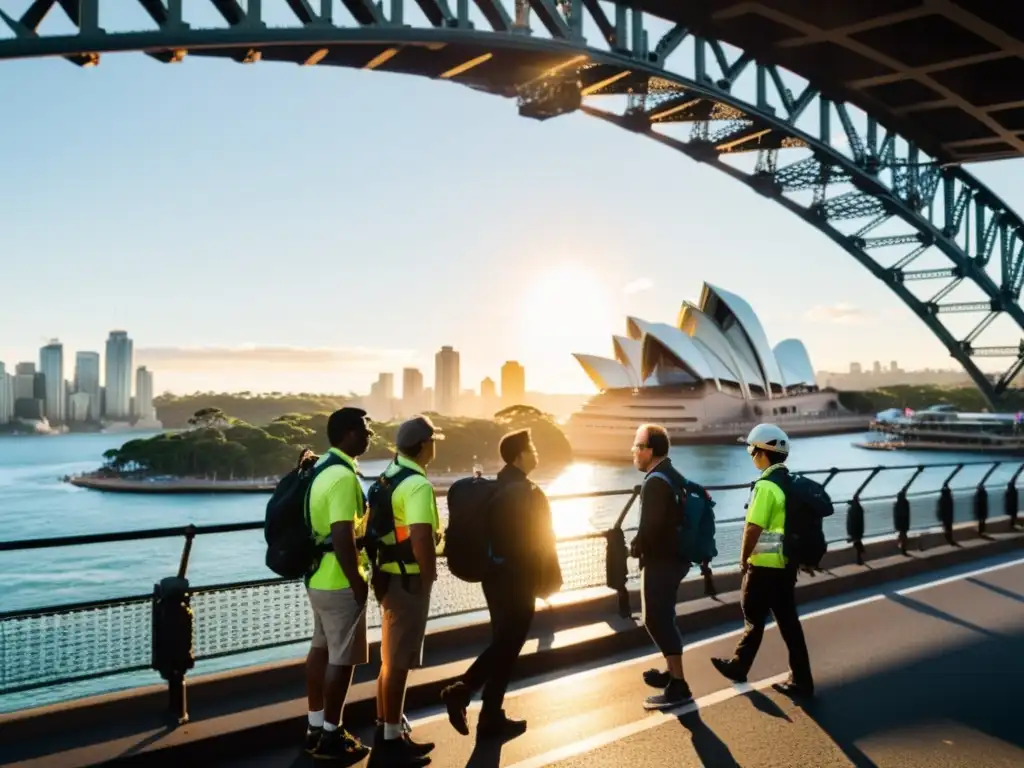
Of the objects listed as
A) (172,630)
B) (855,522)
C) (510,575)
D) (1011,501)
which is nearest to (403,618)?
(510,575)

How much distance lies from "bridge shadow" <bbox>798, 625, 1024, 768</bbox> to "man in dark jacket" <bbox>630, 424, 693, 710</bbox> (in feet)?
3.17

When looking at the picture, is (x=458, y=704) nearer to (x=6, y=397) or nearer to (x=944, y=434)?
(x=6, y=397)

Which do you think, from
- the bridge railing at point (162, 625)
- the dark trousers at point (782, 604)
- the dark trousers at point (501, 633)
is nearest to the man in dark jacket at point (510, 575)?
the dark trousers at point (501, 633)

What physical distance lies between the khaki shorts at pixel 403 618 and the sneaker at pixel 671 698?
6.28 feet

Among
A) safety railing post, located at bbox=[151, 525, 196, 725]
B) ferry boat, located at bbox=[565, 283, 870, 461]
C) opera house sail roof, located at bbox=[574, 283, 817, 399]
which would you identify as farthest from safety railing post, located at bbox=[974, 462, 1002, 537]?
opera house sail roof, located at bbox=[574, 283, 817, 399]

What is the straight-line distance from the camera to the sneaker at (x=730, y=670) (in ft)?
22.2

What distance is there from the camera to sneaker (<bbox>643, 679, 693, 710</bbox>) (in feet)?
20.1

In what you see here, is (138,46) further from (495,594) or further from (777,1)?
(777,1)

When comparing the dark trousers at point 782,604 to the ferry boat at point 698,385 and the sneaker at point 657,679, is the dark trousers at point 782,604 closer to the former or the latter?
the sneaker at point 657,679

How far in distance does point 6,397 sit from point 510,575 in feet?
123

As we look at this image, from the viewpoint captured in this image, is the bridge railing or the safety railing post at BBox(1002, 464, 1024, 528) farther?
the safety railing post at BBox(1002, 464, 1024, 528)

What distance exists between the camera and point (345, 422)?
500 cm

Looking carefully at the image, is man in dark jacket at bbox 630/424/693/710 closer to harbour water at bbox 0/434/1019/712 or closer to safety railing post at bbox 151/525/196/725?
safety railing post at bbox 151/525/196/725

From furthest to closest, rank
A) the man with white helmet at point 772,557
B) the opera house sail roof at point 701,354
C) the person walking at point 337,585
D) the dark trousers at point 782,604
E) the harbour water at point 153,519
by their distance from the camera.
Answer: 1. the opera house sail roof at point 701,354
2. the harbour water at point 153,519
3. the dark trousers at point 782,604
4. the man with white helmet at point 772,557
5. the person walking at point 337,585
